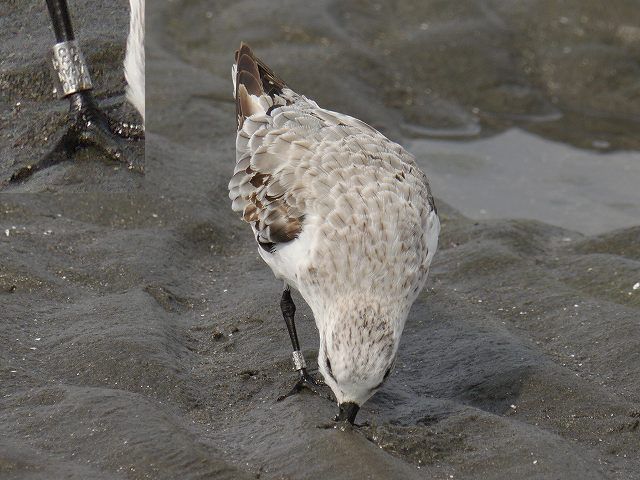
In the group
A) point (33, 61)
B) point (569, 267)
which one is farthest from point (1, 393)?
Answer: point (569, 267)

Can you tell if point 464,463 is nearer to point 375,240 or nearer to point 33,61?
point 375,240

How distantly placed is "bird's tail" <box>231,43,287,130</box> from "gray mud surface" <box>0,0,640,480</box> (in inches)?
40.6

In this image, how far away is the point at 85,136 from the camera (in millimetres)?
6457

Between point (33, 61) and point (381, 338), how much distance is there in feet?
8.36

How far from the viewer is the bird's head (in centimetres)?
525

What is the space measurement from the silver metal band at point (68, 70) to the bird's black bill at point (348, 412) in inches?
94.5

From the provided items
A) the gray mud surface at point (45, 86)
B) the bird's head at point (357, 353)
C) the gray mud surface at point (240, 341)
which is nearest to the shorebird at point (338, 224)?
the bird's head at point (357, 353)

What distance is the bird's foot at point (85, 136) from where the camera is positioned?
20.8 ft

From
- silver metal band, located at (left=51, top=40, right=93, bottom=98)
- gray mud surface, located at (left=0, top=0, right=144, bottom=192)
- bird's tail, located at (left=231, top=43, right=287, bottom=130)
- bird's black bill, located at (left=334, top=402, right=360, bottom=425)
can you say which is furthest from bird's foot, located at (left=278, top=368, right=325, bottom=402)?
silver metal band, located at (left=51, top=40, right=93, bottom=98)

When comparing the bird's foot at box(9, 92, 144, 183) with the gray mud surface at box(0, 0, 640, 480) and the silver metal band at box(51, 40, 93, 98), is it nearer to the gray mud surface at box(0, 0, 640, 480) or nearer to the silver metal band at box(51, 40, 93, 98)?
the silver metal band at box(51, 40, 93, 98)

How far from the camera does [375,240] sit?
580 cm

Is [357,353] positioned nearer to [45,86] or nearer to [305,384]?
[305,384]

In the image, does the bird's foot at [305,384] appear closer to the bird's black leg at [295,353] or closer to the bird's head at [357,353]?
the bird's black leg at [295,353]

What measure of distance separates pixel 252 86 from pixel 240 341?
183 centimetres
